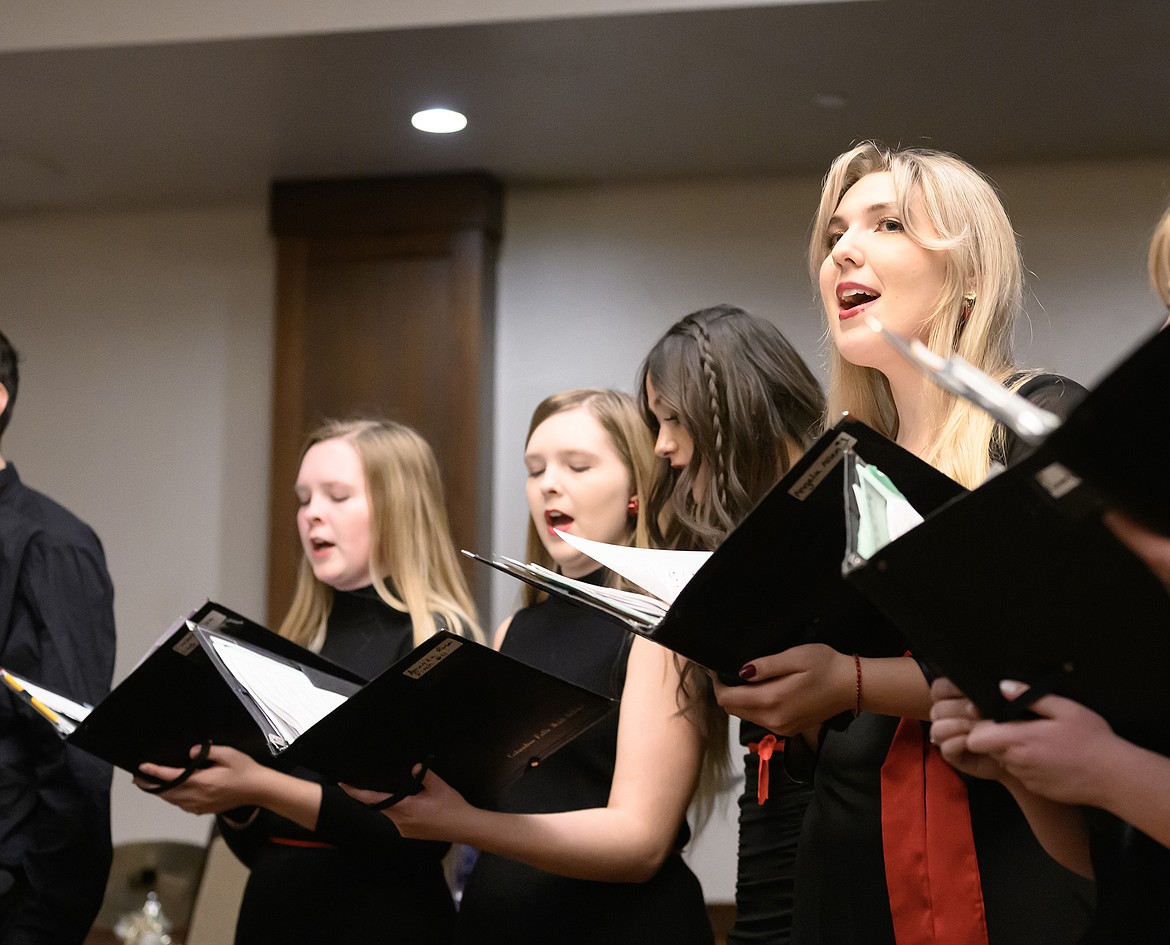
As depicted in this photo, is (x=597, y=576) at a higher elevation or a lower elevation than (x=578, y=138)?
lower

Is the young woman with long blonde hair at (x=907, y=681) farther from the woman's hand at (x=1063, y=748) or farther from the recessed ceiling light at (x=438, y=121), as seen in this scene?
the recessed ceiling light at (x=438, y=121)

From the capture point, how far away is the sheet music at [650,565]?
4.25ft

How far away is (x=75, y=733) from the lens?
1.89 meters

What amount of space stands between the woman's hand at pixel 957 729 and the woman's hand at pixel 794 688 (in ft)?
0.57

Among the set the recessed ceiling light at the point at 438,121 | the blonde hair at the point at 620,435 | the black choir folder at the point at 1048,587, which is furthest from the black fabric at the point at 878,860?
the recessed ceiling light at the point at 438,121

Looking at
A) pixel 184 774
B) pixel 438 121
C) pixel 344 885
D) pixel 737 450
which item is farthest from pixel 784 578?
pixel 438 121

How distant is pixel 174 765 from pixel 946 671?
54.2 inches

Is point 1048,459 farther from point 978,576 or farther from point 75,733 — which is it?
point 75,733

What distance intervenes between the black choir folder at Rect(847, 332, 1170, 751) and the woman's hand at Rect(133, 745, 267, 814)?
1.34 m

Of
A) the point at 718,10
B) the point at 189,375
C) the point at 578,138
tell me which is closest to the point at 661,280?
the point at 578,138

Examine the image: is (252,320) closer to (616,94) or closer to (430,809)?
(616,94)

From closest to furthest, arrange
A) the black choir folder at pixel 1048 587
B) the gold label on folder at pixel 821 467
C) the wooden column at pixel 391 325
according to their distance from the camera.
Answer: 1. the black choir folder at pixel 1048 587
2. the gold label on folder at pixel 821 467
3. the wooden column at pixel 391 325

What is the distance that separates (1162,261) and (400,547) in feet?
5.45

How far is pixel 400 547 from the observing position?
8.46 ft
